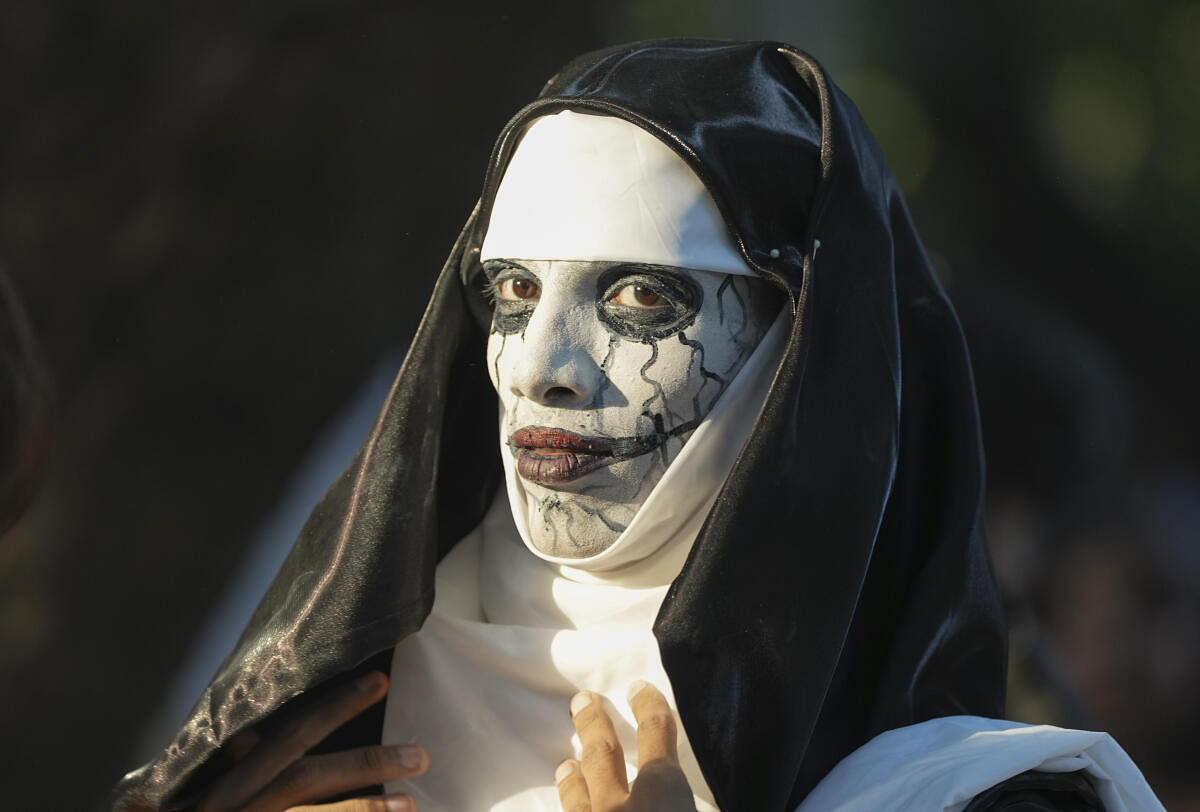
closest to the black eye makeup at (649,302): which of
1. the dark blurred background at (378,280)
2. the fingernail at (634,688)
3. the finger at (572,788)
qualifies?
the fingernail at (634,688)

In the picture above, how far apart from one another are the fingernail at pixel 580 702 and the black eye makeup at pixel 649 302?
519 millimetres

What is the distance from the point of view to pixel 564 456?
2.16 metres

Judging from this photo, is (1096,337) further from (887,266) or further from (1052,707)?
(887,266)

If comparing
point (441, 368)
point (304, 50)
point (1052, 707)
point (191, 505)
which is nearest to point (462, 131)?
point (304, 50)

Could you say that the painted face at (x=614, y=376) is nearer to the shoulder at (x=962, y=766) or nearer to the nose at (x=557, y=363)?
the nose at (x=557, y=363)

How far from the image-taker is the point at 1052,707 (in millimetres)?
3545

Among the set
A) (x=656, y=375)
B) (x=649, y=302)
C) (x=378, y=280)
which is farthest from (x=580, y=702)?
(x=378, y=280)

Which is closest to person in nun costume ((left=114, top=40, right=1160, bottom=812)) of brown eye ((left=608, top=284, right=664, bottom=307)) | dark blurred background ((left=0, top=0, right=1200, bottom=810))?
brown eye ((left=608, top=284, right=664, bottom=307))

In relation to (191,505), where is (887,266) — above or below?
above

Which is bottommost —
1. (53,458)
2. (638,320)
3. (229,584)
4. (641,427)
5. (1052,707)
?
(1052,707)

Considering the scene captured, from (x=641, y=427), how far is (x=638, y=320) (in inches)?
6.1

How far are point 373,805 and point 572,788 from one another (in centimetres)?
30

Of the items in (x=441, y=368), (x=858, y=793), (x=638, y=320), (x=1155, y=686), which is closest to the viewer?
(x=858, y=793)

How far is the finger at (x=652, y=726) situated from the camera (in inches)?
77.4
